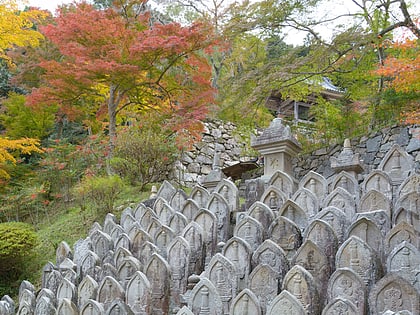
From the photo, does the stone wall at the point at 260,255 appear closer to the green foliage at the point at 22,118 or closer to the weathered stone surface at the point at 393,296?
the weathered stone surface at the point at 393,296

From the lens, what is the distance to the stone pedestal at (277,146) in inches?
260

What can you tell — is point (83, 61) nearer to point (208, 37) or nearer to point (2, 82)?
point (208, 37)

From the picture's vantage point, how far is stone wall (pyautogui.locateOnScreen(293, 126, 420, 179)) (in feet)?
31.0

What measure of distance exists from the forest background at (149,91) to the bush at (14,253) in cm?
2

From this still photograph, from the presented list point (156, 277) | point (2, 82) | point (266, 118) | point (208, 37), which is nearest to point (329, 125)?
point (266, 118)

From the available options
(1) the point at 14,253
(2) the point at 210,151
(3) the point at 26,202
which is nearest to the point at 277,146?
(1) the point at 14,253

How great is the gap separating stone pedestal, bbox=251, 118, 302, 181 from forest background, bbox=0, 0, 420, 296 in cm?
234

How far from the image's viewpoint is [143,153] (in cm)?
1000

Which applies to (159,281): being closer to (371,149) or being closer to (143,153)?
(143,153)

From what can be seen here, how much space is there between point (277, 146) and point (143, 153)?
4.09m

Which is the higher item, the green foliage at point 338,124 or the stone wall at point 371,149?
the green foliage at point 338,124

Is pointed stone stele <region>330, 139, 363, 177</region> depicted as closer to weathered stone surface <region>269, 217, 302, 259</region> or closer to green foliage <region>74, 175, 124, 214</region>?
weathered stone surface <region>269, 217, 302, 259</region>

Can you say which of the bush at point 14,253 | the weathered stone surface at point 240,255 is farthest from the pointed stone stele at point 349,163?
the bush at point 14,253

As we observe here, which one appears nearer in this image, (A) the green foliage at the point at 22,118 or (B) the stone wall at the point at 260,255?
(B) the stone wall at the point at 260,255
